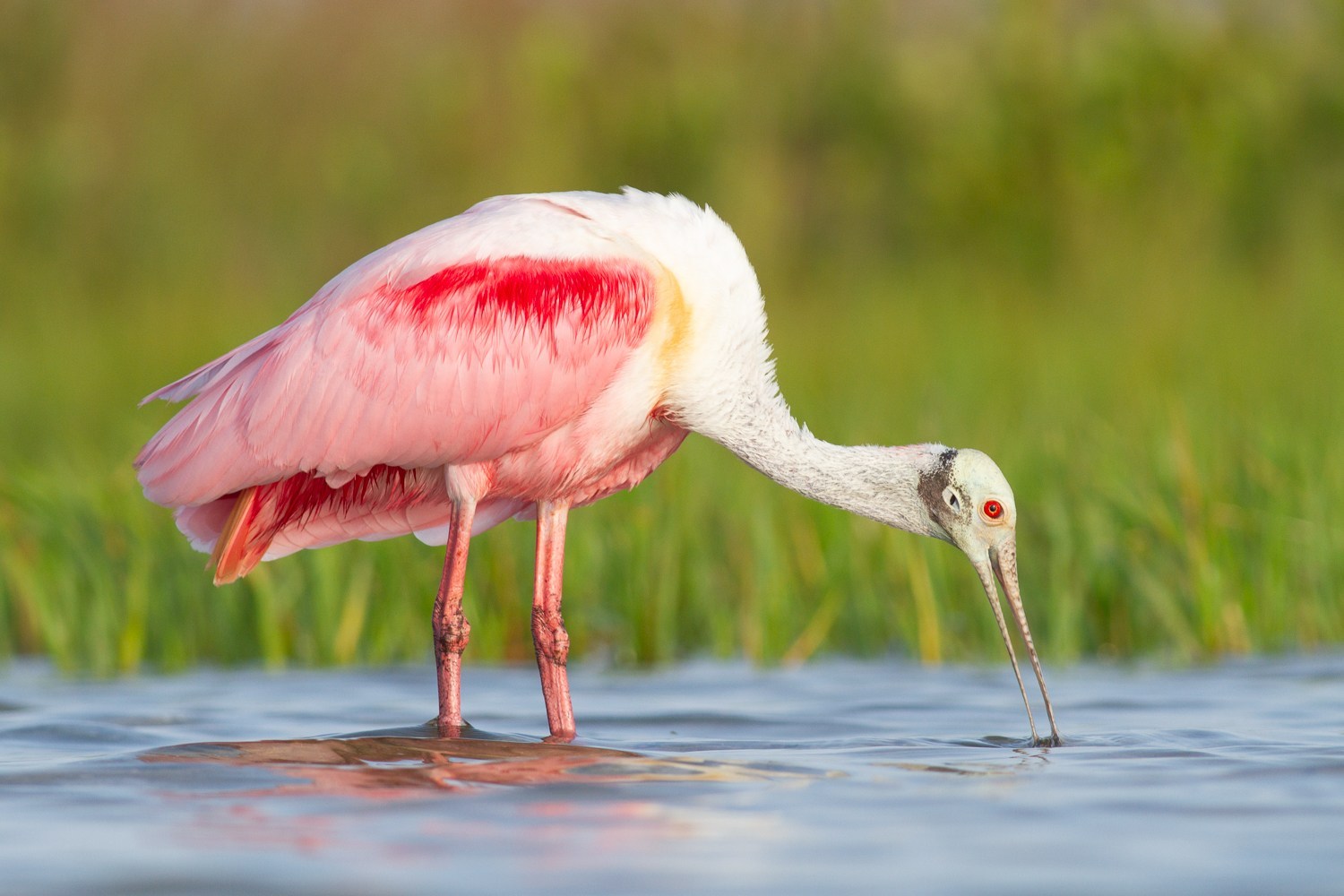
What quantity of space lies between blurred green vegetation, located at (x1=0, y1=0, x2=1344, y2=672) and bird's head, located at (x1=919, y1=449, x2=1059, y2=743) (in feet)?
3.94

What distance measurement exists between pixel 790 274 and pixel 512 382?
10416 millimetres

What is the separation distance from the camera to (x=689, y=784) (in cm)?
530

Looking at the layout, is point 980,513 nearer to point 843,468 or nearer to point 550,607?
point 843,468

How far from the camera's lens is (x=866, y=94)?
17047 millimetres

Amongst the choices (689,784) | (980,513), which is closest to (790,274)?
(980,513)

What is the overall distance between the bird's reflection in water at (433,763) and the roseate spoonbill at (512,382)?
1.32 ft

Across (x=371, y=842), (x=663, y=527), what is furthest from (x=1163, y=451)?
(x=371, y=842)

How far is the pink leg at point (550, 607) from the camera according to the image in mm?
6766

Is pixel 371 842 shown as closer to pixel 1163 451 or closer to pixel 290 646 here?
pixel 290 646

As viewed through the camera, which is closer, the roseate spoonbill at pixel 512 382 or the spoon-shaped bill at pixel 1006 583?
the roseate spoonbill at pixel 512 382

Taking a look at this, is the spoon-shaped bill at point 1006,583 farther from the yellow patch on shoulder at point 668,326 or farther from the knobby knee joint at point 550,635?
the knobby knee joint at point 550,635

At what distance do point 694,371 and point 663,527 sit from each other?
179 cm

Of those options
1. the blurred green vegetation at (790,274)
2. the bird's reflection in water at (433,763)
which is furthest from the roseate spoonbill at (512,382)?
the blurred green vegetation at (790,274)

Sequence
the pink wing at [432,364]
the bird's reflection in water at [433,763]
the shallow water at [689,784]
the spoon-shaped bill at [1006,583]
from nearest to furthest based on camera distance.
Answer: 1. the shallow water at [689,784]
2. the bird's reflection in water at [433,763]
3. the pink wing at [432,364]
4. the spoon-shaped bill at [1006,583]
